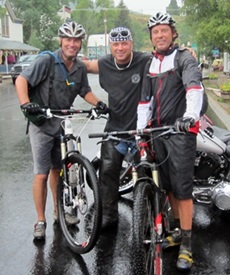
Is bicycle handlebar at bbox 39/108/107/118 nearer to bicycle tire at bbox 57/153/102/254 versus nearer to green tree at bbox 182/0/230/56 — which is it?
bicycle tire at bbox 57/153/102/254

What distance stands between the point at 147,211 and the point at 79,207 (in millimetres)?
1123

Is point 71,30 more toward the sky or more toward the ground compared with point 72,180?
more toward the sky

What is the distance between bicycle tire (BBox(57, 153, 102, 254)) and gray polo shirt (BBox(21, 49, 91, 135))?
0.51 meters

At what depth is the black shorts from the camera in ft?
13.1

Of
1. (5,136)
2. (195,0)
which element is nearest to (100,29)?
(195,0)

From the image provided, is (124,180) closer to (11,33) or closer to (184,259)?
(184,259)

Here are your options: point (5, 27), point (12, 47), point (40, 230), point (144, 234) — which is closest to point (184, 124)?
point (144, 234)

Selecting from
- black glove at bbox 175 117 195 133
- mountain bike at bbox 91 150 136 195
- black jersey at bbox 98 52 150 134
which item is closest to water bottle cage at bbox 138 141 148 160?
black glove at bbox 175 117 195 133

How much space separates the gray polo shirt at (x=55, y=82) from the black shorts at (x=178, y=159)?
1.12 m

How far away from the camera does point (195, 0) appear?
18.6 meters

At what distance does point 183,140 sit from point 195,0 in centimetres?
1584

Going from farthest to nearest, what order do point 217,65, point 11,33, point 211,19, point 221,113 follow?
point 11,33
point 217,65
point 211,19
point 221,113

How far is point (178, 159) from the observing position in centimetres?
402

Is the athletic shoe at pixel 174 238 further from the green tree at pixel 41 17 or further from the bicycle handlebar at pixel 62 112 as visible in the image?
the green tree at pixel 41 17
